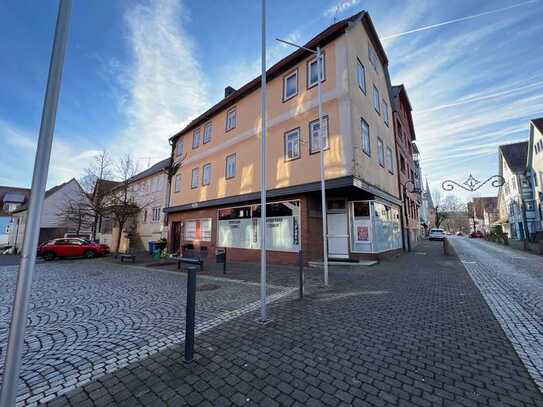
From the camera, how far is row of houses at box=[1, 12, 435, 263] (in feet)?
36.7

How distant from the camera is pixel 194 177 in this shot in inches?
774

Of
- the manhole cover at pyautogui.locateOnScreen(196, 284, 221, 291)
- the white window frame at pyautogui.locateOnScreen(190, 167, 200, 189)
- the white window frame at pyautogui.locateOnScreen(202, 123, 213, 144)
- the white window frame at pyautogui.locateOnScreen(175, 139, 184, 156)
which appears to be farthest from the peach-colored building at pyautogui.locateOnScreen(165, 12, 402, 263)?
the white window frame at pyautogui.locateOnScreen(175, 139, 184, 156)

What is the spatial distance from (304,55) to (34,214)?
44.8 feet

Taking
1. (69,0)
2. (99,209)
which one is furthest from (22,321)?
(99,209)

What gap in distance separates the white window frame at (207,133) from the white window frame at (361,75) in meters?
11.2

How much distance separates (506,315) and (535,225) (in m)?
36.3

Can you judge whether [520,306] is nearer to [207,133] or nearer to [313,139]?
[313,139]

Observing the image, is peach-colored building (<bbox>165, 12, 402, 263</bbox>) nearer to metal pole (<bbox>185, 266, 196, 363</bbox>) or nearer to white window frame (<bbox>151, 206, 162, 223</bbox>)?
metal pole (<bbox>185, 266, 196, 363</bbox>)

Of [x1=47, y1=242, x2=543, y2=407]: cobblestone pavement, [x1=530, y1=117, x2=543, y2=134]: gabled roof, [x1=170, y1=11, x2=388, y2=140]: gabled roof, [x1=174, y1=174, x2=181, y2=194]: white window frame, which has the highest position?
[x1=530, y1=117, x2=543, y2=134]: gabled roof

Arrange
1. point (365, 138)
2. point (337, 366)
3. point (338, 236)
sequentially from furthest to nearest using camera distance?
point (338, 236) → point (365, 138) → point (337, 366)

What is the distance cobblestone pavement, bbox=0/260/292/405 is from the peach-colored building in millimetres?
5352

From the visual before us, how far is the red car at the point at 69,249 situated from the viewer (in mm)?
18781

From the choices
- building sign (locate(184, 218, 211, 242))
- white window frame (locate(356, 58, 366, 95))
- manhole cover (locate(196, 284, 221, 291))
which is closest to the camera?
manhole cover (locate(196, 284, 221, 291))

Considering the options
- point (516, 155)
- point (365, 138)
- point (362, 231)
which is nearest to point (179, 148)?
point (365, 138)
